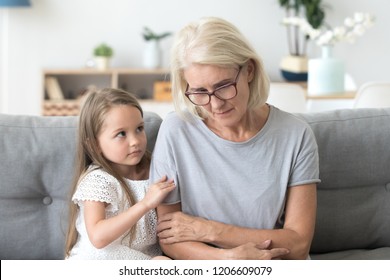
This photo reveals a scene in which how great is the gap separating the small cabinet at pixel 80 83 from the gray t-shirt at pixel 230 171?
13.6 ft

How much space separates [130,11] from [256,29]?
1135mm

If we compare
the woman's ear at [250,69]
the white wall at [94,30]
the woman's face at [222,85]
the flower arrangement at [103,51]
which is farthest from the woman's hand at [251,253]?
the white wall at [94,30]

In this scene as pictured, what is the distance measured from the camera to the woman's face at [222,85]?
1983mm

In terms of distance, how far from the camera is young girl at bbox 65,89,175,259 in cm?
217

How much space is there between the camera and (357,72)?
22.7 ft

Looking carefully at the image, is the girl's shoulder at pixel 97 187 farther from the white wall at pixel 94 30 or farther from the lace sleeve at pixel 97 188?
the white wall at pixel 94 30

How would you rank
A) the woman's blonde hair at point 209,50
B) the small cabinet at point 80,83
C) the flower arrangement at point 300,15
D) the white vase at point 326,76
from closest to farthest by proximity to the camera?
1. the woman's blonde hair at point 209,50
2. the white vase at point 326,76
3. the small cabinet at point 80,83
4. the flower arrangement at point 300,15

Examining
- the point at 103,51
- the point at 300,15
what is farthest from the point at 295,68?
the point at 103,51

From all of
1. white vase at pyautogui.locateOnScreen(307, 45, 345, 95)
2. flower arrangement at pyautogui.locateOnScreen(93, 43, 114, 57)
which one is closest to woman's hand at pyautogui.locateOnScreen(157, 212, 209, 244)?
white vase at pyautogui.locateOnScreen(307, 45, 345, 95)

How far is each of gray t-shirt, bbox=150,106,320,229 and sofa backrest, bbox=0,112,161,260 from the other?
321mm
